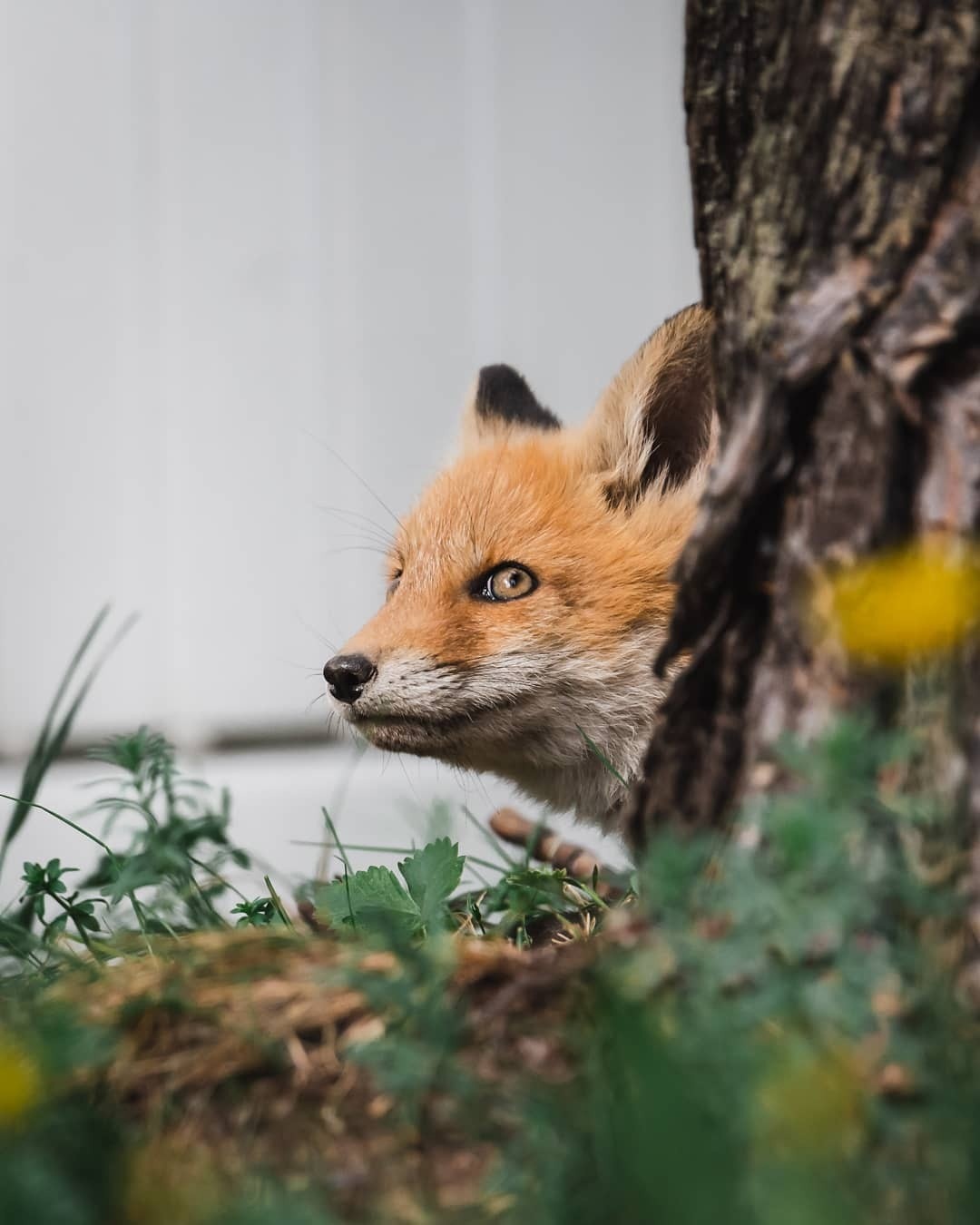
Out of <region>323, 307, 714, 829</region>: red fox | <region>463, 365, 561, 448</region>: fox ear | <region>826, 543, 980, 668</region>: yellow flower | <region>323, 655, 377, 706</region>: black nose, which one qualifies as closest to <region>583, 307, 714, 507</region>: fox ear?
<region>323, 307, 714, 829</region>: red fox

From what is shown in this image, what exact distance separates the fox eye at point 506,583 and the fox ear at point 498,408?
71cm

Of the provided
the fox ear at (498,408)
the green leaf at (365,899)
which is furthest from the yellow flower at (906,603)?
the fox ear at (498,408)

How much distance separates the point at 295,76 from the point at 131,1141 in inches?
145

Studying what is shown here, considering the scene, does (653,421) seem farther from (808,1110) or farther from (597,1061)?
(808,1110)

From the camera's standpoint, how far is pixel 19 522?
4203mm

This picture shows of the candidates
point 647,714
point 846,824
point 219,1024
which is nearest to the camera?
point 846,824

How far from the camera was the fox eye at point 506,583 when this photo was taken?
276cm

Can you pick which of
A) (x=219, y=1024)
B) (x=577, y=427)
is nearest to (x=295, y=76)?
(x=577, y=427)

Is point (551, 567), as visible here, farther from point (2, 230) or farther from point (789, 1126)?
point (2, 230)

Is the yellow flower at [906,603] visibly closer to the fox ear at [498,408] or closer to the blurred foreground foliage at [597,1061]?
the blurred foreground foliage at [597,1061]

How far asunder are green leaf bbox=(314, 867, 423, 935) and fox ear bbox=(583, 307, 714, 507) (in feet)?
4.39

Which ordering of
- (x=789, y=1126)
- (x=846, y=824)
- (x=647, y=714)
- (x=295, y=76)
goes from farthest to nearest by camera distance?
(x=295, y=76), (x=647, y=714), (x=846, y=824), (x=789, y=1126)

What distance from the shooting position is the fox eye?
2.76 m

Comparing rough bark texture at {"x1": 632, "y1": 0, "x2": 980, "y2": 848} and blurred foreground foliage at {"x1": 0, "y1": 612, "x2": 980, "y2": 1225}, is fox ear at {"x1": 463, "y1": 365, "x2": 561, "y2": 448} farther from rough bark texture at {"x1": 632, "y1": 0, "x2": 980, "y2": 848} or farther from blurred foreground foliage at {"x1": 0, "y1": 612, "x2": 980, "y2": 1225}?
blurred foreground foliage at {"x1": 0, "y1": 612, "x2": 980, "y2": 1225}
